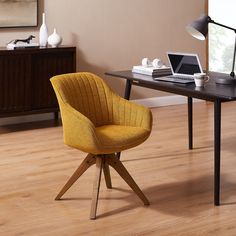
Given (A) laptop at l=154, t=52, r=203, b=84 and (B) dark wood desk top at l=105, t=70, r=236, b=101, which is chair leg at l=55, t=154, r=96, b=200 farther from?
(A) laptop at l=154, t=52, r=203, b=84

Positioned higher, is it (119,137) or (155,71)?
(155,71)

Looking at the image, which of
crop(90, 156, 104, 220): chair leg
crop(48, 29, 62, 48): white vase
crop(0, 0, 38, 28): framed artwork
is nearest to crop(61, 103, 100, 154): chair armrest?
crop(90, 156, 104, 220): chair leg

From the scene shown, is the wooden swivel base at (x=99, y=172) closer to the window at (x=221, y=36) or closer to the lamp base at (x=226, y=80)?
the lamp base at (x=226, y=80)

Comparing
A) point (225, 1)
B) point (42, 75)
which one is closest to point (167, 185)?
point (42, 75)

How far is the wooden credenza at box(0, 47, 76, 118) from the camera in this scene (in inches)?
206

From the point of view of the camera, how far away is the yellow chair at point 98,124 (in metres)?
3.24

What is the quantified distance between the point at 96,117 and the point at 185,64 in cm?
77

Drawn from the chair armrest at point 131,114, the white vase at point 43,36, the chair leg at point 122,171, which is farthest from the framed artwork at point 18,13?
the chair leg at point 122,171

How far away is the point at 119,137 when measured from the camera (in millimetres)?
3324

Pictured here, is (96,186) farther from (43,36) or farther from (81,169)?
(43,36)

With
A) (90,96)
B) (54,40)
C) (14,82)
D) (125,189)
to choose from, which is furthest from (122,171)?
(54,40)

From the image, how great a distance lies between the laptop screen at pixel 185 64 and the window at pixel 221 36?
10.1 ft

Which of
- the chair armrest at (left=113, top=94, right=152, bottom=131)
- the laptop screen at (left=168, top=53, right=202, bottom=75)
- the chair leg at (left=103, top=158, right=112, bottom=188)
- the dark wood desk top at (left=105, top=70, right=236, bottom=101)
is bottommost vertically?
the chair leg at (left=103, top=158, right=112, bottom=188)

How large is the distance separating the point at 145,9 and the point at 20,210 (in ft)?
11.8
